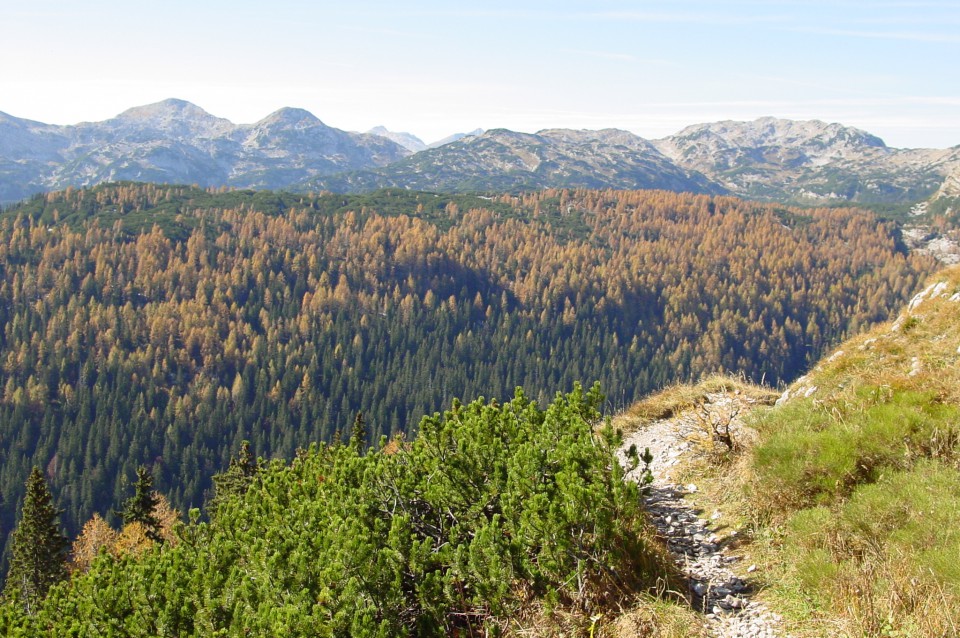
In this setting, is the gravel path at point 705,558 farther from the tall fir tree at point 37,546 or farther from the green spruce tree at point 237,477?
the tall fir tree at point 37,546

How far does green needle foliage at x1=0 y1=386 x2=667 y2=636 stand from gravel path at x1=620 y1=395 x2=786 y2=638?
79 centimetres

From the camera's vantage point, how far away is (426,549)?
29.4ft

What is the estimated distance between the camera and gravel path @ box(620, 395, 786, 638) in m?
8.03

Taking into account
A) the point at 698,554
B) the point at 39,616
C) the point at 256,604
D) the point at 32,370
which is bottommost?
the point at 32,370

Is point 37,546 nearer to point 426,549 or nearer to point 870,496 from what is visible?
point 426,549

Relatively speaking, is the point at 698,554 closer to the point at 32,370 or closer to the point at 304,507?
the point at 304,507

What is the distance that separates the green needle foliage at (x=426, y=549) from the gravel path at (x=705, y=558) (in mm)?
790

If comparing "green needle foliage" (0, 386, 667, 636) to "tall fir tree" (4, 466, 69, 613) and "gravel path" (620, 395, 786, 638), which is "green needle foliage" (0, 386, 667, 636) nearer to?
"gravel path" (620, 395, 786, 638)

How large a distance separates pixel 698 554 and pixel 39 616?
1471 cm

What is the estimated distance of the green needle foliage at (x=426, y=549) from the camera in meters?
8.51

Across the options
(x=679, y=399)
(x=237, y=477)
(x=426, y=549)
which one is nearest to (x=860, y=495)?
(x=426, y=549)

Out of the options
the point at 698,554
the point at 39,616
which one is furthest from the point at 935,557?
the point at 39,616

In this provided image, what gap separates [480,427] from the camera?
1194 centimetres

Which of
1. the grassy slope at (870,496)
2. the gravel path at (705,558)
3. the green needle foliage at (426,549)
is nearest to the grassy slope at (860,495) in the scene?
the grassy slope at (870,496)
